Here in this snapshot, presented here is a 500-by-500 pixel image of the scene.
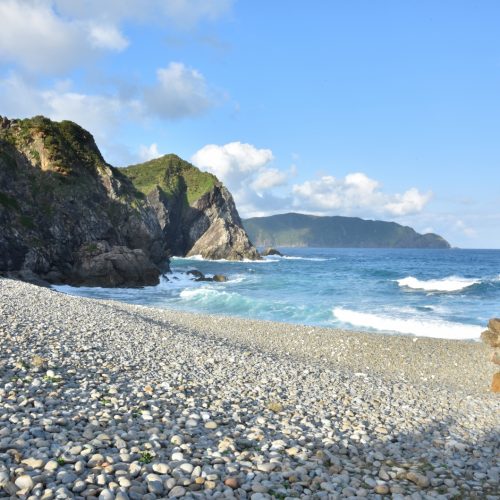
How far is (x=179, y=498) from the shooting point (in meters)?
5.84

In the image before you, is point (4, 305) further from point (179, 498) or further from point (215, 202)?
point (215, 202)

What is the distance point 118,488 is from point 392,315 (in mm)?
33959

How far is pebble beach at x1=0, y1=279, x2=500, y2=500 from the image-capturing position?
20.9ft

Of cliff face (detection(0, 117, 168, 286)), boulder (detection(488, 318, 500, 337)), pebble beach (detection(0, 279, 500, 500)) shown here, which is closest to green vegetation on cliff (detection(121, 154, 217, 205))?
cliff face (detection(0, 117, 168, 286))

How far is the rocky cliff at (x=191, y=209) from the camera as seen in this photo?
444ft

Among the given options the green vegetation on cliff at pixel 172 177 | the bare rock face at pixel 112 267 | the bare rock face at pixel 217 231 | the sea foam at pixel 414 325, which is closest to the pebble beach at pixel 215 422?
the sea foam at pixel 414 325

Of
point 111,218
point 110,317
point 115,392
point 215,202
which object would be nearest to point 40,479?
point 115,392

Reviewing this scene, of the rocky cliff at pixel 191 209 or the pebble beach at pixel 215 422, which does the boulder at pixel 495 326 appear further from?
the rocky cliff at pixel 191 209

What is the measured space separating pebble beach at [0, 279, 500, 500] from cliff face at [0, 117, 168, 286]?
117 ft

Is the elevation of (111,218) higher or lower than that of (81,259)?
higher

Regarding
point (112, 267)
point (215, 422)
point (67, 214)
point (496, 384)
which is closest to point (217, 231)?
point (67, 214)

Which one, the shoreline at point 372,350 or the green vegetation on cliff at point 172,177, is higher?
the green vegetation on cliff at point 172,177

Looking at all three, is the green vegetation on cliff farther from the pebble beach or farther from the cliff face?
the pebble beach

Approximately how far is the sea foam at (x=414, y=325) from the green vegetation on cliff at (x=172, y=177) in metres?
117
